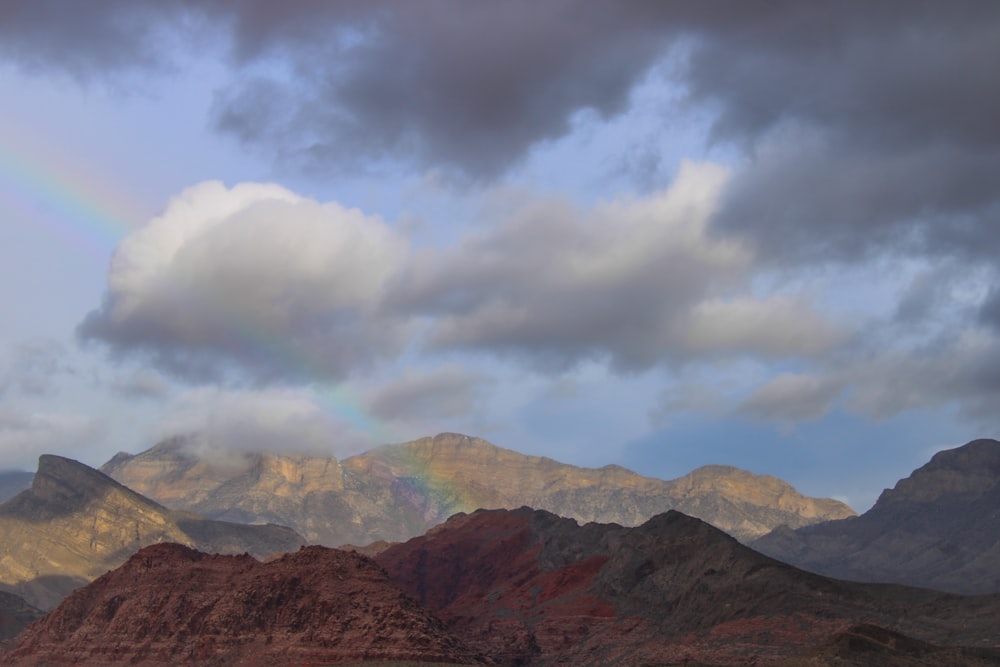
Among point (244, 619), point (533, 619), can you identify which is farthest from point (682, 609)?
point (244, 619)

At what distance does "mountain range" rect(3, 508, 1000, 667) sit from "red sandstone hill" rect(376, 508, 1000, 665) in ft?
1.00

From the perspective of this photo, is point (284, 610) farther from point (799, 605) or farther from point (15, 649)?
point (799, 605)

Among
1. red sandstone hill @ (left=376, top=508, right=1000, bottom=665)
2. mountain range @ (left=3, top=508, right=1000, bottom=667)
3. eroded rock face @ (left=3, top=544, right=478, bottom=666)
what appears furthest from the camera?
red sandstone hill @ (left=376, top=508, right=1000, bottom=665)

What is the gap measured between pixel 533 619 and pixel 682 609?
1212 inches

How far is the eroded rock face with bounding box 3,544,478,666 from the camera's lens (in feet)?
415

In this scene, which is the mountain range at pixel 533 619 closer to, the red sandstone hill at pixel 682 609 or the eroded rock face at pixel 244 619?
the eroded rock face at pixel 244 619

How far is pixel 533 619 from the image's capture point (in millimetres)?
173375

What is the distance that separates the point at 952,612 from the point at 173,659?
90.9 metres

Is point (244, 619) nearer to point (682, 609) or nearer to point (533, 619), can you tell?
point (533, 619)

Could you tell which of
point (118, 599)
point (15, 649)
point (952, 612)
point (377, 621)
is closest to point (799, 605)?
point (952, 612)

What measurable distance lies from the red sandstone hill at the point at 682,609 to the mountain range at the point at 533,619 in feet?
1.00

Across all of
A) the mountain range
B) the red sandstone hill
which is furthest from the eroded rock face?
the red sandstone hill

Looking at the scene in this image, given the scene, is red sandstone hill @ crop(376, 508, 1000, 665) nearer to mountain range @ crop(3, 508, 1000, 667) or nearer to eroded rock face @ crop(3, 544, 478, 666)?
mountain range @ crop(3, 508, 1000, 667)

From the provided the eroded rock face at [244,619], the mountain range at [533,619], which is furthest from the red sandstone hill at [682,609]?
the eroded rock face at [244,619]
